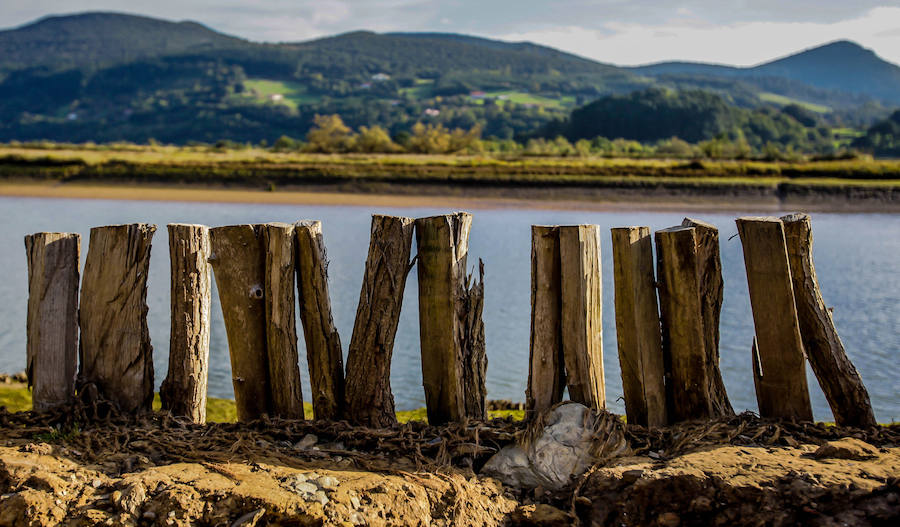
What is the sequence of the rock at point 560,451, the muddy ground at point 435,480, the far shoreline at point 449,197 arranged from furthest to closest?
1. the far shoreline at point 449,197
2. the rock at point 560,451
3. the muddy ground at point 435,480

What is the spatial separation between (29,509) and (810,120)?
5422 inches

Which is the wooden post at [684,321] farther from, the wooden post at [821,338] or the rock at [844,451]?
the rock at [844,451]

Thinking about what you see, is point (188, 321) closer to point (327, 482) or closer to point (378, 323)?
point (378, 323)

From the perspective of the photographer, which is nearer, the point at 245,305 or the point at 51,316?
the point at 245,305

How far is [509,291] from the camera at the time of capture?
1362cm

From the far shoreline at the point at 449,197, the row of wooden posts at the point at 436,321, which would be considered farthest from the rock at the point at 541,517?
the far shoreline at the point at 449,197

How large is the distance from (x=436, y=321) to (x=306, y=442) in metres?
0.93

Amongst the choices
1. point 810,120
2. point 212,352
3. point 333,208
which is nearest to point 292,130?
point 810,120

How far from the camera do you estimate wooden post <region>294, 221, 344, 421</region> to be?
176 inches

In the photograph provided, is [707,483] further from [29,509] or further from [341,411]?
[29,509]

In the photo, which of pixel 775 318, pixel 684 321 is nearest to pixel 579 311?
pixel 684 321

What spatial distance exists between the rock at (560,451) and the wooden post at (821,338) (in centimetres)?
120

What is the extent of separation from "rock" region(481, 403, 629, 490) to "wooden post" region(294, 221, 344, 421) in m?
1.04

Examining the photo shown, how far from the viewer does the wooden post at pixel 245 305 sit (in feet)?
14.8
